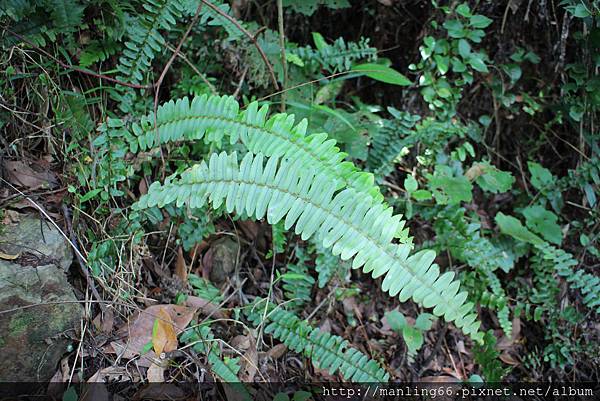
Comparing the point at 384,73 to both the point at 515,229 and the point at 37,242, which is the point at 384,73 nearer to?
the point at 515,229

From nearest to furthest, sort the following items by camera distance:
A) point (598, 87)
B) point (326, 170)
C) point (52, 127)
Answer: point (326, 170), point (52, 127), point (598, 87)

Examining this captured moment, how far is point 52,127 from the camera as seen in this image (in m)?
2.46

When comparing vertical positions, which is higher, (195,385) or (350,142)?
(350,142)

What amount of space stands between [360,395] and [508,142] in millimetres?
2192

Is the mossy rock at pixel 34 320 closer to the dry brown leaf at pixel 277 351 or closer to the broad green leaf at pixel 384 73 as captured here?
the dry brown leaf at pixel 277 351

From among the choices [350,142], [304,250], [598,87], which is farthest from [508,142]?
[304,250]

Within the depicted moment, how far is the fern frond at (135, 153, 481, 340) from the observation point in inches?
73.1

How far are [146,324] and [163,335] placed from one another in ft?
0.33

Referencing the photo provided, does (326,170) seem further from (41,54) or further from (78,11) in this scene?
(41,54)

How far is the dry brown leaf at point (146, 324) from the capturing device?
223 cm

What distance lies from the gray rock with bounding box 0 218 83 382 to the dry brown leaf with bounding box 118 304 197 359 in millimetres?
228

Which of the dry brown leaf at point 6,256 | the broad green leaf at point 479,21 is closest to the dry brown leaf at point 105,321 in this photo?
the dry brown leaf at point 6,256

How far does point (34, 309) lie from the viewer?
204 centimetres

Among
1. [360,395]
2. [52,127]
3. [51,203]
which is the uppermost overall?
[52,127]
